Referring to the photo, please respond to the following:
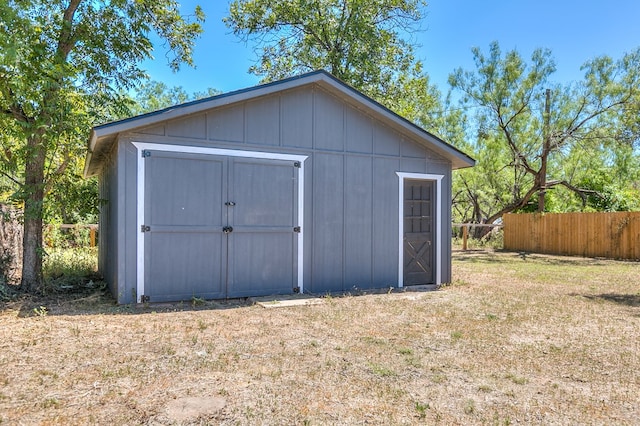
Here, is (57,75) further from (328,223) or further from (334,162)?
(328,223)

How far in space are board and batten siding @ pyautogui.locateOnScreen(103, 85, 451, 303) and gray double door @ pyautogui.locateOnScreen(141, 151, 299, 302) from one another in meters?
0.28

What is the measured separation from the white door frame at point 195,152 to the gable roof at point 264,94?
35cm

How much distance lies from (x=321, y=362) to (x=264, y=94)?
3.94m

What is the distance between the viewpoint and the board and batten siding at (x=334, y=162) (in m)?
6.23

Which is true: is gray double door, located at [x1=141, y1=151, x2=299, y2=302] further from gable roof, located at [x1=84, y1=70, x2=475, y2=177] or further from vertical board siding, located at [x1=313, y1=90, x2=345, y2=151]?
vertical board siding, located at [x1=313, y1=90, x2=345, y2=151]

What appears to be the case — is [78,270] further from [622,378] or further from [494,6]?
[494,6]

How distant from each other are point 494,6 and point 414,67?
3.39 metres

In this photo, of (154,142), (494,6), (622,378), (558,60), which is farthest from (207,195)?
(558,60)

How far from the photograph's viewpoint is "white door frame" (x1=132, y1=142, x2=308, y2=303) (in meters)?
5.65

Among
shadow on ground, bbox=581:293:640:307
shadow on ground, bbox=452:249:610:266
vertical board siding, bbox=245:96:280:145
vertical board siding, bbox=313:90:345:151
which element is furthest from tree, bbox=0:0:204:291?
shadow on ground, bbox=452:249:610:266

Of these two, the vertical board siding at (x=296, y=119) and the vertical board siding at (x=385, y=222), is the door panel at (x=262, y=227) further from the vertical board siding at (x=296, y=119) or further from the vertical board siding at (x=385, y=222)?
the vertical board siding at (x=385, y=222)

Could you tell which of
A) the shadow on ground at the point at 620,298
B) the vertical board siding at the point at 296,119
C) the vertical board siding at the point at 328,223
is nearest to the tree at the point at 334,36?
the vertical board siding at the point at 296,119

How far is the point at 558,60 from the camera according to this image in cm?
1535

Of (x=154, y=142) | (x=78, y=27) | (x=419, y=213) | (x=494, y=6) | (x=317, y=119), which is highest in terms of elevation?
(x=494, y=6)
